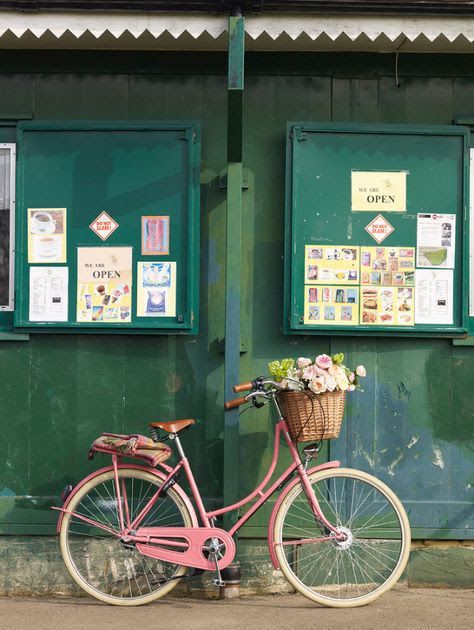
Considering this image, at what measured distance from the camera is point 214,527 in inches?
242

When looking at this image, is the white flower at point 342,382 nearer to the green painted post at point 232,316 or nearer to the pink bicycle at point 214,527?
the pink bicycle at point 214,527

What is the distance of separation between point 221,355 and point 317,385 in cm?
95

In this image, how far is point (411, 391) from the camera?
6.58 meters

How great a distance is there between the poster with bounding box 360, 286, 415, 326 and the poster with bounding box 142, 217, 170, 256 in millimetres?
1337

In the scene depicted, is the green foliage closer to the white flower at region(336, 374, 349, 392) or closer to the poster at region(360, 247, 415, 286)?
the white flower at region(336, 374, 349, 392)

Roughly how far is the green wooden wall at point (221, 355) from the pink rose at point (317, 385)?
2.49 ft

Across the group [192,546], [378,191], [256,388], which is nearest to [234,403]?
[256,388]

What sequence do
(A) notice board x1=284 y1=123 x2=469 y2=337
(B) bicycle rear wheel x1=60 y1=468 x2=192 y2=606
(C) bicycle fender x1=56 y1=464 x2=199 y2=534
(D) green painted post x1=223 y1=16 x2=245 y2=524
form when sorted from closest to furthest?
(C) bicycle fender x1=56 y1=464 x2=199 y2=534 → (D) green painted post x1=223 y1=16 x2=245 y2=524 → (B) bicycle rear wheel x1=60 y1=468 x2=192 y2=606 → (A) notice board x1=284 y1=123 x2=469 y2=337

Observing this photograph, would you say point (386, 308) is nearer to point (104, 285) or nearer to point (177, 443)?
point (177, 443)

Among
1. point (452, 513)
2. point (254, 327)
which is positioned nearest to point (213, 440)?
point (254, 327)

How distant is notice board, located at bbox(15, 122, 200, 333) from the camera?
6.56m

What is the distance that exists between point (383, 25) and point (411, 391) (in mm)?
2334

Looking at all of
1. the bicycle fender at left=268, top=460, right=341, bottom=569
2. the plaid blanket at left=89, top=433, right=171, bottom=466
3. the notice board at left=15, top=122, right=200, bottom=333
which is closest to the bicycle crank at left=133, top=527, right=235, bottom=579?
the bicycle fender at left=268, top=460, right=341, bottom=569

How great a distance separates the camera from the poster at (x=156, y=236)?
6570mm
